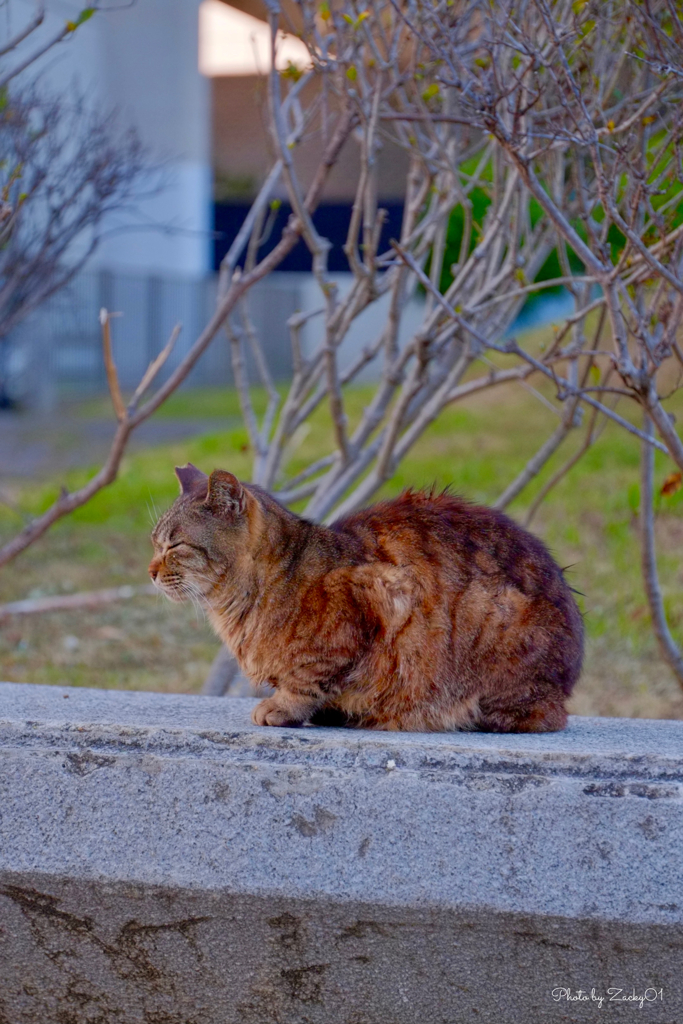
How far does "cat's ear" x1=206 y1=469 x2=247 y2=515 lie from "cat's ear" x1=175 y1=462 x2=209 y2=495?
0.07m

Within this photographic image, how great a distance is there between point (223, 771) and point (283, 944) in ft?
1.14

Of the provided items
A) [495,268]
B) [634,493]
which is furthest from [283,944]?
[634,493]

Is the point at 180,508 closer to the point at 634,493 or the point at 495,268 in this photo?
the point at 495,268

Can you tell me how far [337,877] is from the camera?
198 centimetres

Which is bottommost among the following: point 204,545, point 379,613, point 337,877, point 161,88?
point 337,877

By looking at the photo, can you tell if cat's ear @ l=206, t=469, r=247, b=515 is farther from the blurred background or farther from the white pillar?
the white pillar

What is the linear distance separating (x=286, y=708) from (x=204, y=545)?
408 mm

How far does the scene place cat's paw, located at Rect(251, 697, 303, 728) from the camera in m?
2.34

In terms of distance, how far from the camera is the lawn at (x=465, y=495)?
206 inches

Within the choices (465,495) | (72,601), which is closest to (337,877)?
(465,495)

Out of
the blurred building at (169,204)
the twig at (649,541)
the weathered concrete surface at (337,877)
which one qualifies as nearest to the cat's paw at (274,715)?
the weathered concrete surface at (337,877)

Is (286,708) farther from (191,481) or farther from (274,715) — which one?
(191,481)

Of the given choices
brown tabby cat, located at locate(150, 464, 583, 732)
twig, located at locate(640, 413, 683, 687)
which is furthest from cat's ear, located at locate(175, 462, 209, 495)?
twig, located at locate(640, 413, 683, 687)

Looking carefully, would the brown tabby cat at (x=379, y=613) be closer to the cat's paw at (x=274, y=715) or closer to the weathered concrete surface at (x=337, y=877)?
the cat's paw at (x=274, y=715)
